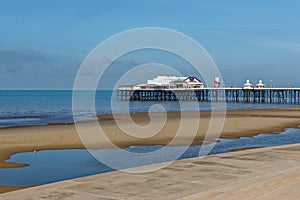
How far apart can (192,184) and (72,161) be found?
600 centimetres

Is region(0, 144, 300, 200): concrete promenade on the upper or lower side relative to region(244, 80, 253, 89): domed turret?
lower

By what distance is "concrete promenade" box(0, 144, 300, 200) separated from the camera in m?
6.79

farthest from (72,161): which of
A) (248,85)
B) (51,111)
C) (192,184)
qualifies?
(248,85)

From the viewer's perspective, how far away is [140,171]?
8.98 metres

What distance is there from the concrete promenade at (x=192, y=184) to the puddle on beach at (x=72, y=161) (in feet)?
7.67

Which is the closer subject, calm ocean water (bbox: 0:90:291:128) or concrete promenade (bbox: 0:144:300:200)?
concrete promenade (bbox: 0:144:300:200)

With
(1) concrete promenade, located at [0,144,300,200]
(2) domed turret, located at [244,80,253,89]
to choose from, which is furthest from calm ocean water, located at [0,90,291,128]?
(1) concrete promenade, located at [0,144,300,200]

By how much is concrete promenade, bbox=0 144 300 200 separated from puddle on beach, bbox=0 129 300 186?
7.67 ft

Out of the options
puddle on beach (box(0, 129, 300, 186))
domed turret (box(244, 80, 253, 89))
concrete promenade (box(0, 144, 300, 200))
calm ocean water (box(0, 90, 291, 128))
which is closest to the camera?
concrete promenade (box(0, 144, 300, 200))

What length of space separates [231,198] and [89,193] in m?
2.26

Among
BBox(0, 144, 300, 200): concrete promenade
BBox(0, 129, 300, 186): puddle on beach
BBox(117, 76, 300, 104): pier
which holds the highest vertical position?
BBox(117, 76, 300, 104): pier

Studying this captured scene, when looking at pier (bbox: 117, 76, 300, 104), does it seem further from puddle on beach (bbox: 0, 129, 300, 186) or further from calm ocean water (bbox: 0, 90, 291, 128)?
puddle on beach (bbox: 0, 129, 300, 186)

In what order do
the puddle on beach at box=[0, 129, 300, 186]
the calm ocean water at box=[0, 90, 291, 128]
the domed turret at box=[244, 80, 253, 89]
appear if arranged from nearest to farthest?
the puddle on beach at box=[0, 129, 300, 186], the calm ocean water at box=[0, 90, 291, 128], the domed turret at box=[244, 80, 253, 89]

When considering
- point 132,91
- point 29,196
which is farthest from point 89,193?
point 132,91
